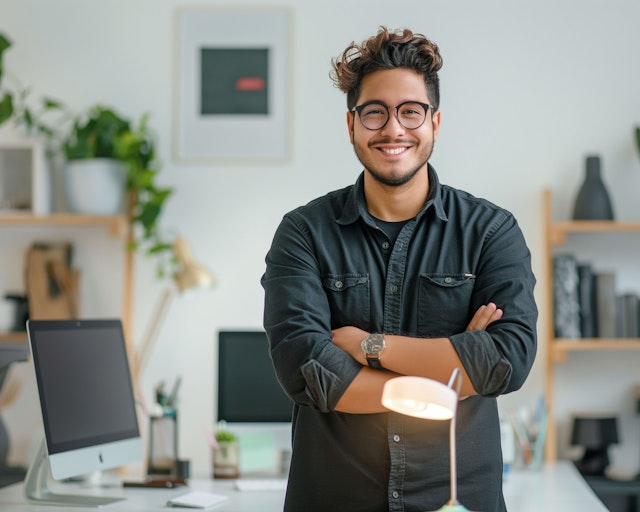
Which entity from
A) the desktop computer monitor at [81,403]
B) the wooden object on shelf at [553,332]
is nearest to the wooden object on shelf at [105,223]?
the desktop computer monitor at [81,403]

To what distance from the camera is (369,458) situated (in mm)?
1842

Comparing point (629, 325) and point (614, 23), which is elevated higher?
point (614, 23)

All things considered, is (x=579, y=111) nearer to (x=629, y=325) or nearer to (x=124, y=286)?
(x=629, y=325)

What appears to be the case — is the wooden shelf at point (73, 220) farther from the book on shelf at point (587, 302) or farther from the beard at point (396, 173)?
the beard at point (396, 173)

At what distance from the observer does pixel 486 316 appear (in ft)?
6.15

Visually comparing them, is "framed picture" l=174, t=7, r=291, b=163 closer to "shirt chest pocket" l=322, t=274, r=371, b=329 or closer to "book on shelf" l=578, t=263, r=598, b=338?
"book on shelf" l=578, t=263, r=598, b=338

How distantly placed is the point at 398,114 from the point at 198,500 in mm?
1258

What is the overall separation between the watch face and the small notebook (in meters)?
0.92

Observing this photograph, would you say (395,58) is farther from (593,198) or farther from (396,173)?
(593,198)

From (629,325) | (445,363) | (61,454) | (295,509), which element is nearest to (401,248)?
(445,363)

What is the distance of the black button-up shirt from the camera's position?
182 centimetres

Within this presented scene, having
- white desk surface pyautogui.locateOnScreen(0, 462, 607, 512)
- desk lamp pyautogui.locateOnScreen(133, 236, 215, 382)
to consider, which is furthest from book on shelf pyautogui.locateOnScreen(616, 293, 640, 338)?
desk lamp pyautogui.locateOnScreen(133, 236, 215, 382)

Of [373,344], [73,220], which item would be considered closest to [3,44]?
[73,220]

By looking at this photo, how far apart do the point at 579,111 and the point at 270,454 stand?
5.70 feet
